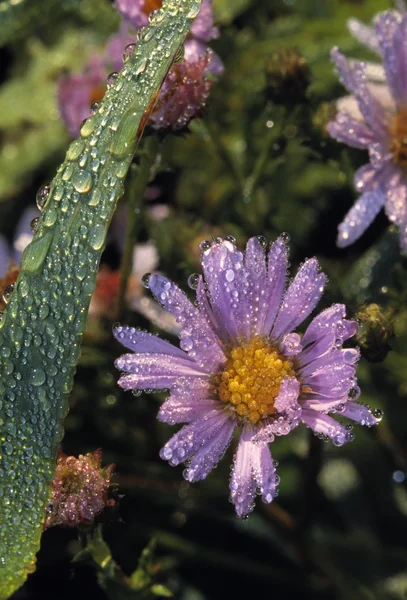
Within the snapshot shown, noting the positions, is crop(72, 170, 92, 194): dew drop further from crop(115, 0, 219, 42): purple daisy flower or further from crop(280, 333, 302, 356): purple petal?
crop(115, 0, 219, 42): purple daisy flower

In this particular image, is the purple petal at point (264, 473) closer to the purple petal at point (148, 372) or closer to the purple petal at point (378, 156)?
the purple petal at point (148, 372)

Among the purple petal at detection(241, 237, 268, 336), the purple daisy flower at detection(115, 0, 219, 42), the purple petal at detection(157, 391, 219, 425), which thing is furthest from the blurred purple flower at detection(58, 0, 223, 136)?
the purple petal at detection(157, 391, 219, 425)

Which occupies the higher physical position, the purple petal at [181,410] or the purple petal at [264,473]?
the purple petal at [181,410]

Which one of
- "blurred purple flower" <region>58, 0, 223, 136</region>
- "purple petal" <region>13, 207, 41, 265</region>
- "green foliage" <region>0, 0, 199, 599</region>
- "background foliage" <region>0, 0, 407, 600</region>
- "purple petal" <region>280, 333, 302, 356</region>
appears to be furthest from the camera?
"purple petal" <region>13, 207, 41, 265</region>

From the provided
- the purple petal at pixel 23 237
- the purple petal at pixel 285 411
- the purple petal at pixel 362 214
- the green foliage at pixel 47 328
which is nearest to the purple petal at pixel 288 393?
the purple petal at pixel 285 411

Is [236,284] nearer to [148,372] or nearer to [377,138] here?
[148,372]

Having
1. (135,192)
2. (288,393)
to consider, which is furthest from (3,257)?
(288,393)

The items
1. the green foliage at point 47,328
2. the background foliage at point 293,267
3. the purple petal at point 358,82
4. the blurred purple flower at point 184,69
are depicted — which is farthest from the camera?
the background foliage at point 293,267

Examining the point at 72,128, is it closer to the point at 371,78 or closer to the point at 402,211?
the point at 371,78
